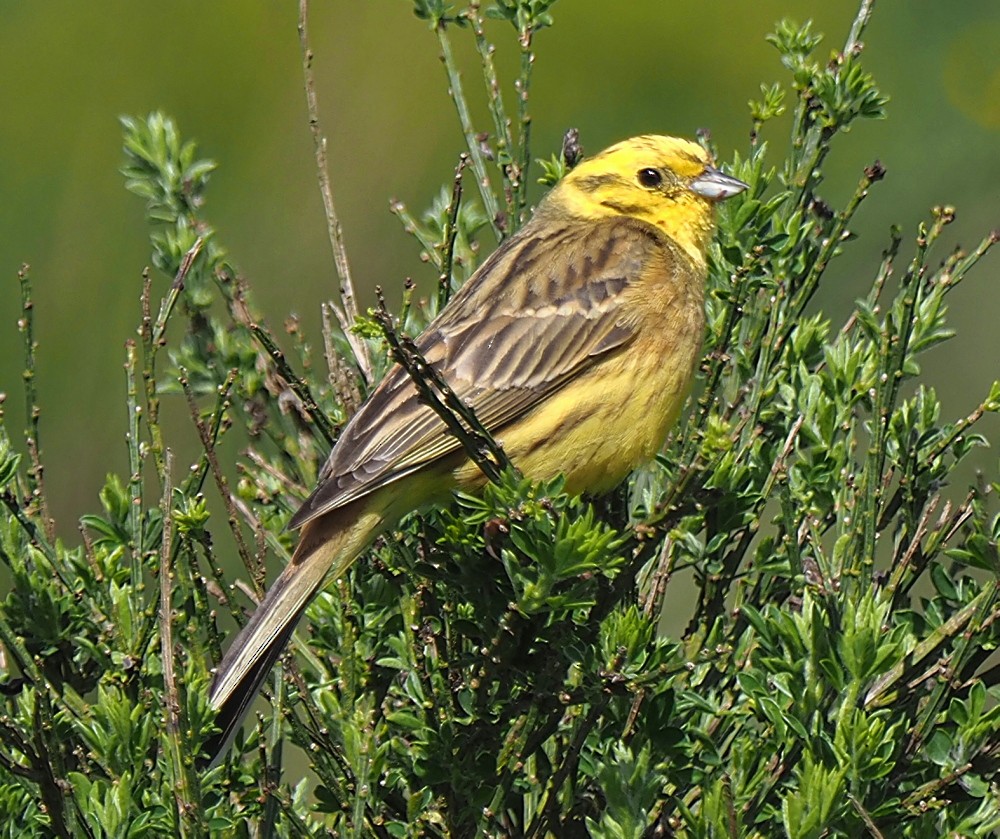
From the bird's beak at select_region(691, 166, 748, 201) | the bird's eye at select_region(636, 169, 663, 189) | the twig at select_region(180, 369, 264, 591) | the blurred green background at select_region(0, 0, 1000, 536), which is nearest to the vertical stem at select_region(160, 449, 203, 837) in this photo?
the twig at select_region(180, 369, 264, 591)

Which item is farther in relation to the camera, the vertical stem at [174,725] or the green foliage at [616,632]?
the green foliage at [616,632]

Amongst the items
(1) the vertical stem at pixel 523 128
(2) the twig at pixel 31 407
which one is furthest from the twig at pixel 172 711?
(1) the vertical stem at pixel 523 128

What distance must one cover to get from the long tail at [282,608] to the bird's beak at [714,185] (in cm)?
96

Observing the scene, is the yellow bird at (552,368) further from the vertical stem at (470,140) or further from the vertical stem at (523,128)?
the vertical stem at (523,128)

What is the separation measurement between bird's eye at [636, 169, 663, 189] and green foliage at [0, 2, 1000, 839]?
0.68 meters

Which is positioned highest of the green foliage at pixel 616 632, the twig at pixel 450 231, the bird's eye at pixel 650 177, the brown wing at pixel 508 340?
the twig at pixel 450 231

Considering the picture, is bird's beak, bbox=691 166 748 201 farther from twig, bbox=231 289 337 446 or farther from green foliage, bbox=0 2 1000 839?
twig, bbox=231 289 337 446

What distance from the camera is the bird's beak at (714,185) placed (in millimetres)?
3170

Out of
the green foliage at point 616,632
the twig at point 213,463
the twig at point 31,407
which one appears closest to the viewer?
the green foliage at point 616,632

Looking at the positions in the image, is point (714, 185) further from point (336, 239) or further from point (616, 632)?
point (616, 632)

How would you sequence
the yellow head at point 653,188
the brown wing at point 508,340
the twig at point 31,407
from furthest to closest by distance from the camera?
the yellow head at point 653,188 → the brown wing at point 508,340 → the twig at point 31,407

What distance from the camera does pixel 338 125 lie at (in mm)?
5617

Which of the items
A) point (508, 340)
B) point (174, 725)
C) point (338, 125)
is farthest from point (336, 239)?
point (338, 125)

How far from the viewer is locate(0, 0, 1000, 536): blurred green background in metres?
5.22
